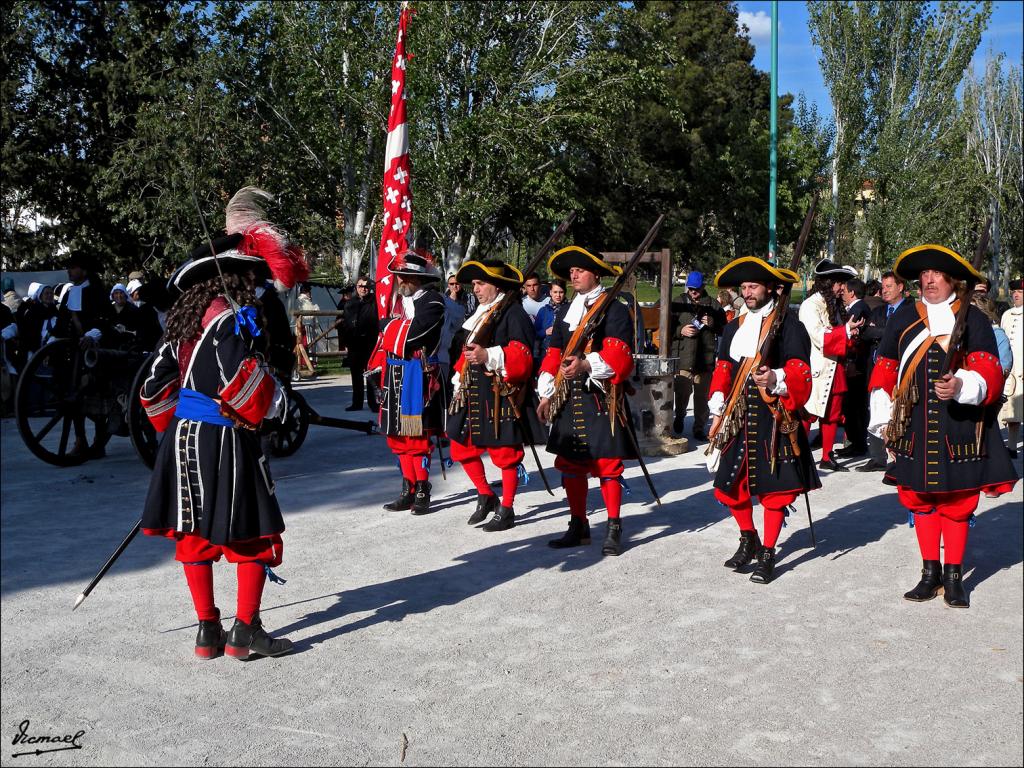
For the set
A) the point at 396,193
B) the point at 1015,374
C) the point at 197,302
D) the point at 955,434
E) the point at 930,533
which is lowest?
the point at 930,533

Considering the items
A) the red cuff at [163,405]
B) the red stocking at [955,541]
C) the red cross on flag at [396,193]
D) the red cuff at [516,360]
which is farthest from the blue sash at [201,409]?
the red cross on flag at [396,193]

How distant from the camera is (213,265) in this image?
14.4 feet

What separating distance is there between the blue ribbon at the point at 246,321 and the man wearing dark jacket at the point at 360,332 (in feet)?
26.6

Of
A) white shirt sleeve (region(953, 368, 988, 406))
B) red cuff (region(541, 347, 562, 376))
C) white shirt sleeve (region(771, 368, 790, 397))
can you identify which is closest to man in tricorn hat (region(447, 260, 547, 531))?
red cuff (region(541, 347, 562, 376))

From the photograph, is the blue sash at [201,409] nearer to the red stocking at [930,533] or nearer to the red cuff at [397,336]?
the red cuff at [397,336]

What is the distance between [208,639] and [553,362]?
9.07ft

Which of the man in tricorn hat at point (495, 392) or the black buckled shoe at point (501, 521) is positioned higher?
the man in tricorn hat at point (495, 392)

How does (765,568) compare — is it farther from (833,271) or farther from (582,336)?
(833,271)

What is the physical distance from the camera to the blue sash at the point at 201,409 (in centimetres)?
432

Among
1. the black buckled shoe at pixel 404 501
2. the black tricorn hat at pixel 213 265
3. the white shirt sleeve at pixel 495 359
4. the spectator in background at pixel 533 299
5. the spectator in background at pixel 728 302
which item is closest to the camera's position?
the black tricorn hat at pixel 213 265

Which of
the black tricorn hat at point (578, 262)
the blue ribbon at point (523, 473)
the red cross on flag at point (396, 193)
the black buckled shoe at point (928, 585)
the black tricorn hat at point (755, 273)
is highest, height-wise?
the red cross on flag at point (396, 193)
